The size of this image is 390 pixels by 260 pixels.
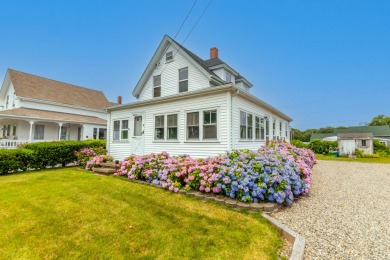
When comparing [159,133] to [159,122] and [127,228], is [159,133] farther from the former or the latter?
[127,228]

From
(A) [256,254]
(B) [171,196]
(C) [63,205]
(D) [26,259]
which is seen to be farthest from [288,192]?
(C) [63,205]

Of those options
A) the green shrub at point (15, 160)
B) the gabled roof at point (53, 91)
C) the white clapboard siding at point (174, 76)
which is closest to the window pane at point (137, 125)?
the white clapboard siding at point (174, 76)

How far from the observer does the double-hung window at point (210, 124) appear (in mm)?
8016

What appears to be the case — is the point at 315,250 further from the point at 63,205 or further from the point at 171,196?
the point at 63,205

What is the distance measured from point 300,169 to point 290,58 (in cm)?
1941

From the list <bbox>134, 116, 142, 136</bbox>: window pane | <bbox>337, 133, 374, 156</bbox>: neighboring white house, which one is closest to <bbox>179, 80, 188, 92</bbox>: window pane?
<bbox>134, 116, 142, 136</bbox>: window pane

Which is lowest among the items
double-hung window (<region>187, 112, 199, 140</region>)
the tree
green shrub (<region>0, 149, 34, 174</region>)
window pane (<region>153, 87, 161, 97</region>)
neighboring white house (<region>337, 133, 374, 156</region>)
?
green shrub (<region>0, 149, 34, 174</region>)

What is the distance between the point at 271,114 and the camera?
13.0m

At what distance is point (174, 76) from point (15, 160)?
30.2 ft

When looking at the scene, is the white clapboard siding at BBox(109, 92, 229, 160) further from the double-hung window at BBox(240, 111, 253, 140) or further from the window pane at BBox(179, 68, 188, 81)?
the window pane at BBox(179, 68, 188, 81)

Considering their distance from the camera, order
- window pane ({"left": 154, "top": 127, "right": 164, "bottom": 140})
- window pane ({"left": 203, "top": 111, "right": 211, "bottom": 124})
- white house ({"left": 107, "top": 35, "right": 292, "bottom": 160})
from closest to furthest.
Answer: white house ({"left": 107, "top": 35, "right": 292, "bottom": 160}) < window pane ({"left": 203, "top": 111, "right": 211, "bottom": 124}) < window pane ({"left": 154, "top": 127, "right": 164, "bottom": 140})

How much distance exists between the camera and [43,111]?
19125 mm

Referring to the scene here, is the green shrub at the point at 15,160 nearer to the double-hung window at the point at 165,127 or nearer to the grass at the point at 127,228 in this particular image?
the grass at the point at 127,228

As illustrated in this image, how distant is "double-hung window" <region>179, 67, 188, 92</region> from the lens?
34.7ft
